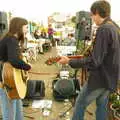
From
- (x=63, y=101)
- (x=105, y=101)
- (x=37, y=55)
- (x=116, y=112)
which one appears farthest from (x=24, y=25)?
(x=37, y=55)

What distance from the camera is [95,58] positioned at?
2.39 meters

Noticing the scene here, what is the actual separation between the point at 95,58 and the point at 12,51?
0.72 meters

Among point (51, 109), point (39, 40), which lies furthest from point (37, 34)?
point (51, 109)

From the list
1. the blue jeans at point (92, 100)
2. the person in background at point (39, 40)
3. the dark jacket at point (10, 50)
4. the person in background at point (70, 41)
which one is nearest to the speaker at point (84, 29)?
the person in background at point (70, 41)

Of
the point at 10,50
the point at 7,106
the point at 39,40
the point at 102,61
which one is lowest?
the point at 7,106

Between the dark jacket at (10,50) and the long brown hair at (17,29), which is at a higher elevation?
the long brown hair at (17,29)

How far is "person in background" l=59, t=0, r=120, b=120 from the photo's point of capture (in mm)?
2357

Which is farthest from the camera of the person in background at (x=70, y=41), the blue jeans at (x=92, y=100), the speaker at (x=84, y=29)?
the person in background at (x=70, y=41)

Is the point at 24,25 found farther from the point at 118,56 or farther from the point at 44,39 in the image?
the point at 44,39

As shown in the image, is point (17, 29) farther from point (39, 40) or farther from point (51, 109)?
point (39, 40)

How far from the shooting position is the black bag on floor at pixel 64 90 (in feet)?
12.7

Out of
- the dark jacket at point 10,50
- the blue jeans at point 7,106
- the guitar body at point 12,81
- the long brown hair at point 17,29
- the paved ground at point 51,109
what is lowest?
the paved ground at point 51,109

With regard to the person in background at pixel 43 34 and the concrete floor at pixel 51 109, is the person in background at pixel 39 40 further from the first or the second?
the concrete floor at pixel 51 109

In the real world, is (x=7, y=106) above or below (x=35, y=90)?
above
